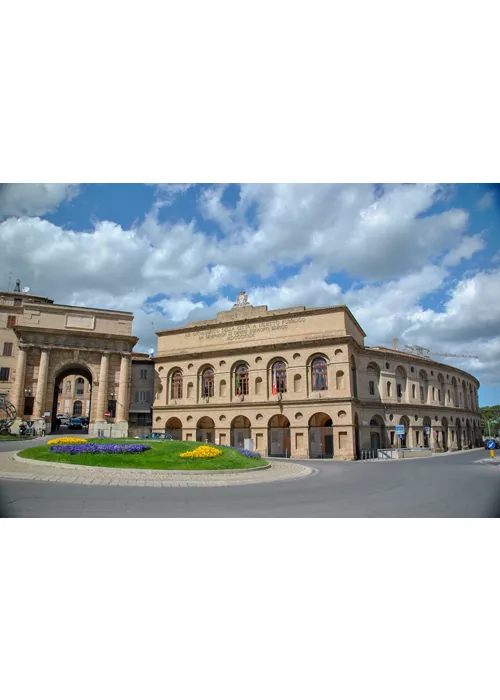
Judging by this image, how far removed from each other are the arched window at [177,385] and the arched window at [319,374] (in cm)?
1202

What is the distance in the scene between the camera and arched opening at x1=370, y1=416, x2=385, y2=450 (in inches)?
1453

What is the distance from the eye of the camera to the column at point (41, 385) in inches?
1375

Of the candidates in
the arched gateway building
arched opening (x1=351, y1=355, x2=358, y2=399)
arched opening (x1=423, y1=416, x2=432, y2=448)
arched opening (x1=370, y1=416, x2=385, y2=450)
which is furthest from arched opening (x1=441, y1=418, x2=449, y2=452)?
arched opening (x1=351, y1=355, x2=358, y2=399)

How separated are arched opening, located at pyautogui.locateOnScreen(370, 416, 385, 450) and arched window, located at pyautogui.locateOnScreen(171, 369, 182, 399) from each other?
16751 mm

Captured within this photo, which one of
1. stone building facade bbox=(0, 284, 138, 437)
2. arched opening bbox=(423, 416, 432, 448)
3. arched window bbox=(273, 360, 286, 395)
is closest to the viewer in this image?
arched window bbox=(273, 360, 286, 395)

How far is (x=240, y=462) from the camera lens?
19.2 m

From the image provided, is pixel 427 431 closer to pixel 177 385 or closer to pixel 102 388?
pixel 177 385

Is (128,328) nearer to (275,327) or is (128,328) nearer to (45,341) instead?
(45,341)

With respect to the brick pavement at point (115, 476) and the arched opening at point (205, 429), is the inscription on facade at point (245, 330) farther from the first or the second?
the brick pavement at point (115, 476)

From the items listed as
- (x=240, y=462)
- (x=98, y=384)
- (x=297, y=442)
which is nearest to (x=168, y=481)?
(x=240, y=462)

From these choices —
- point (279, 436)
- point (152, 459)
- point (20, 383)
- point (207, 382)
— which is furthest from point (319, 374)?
point (20, 383)

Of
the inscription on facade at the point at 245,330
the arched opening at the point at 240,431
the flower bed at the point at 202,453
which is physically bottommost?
the flower bed at the point at 202,453

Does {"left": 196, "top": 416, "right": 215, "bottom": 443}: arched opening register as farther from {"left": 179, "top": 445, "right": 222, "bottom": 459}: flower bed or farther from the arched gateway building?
{"left": 179, "top": 445, "right": 222, "bottom": 459}: flower bed

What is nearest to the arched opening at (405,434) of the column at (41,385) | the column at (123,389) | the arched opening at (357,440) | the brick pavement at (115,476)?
the arched opening at (357,440)
